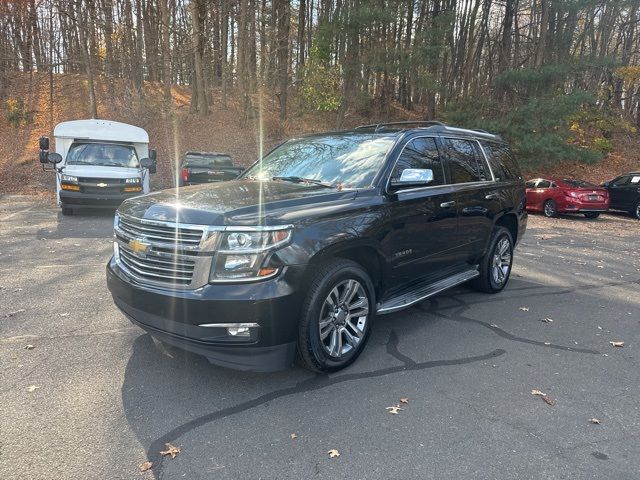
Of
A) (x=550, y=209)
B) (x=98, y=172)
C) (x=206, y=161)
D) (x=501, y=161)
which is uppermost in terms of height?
(x=501, y=161)

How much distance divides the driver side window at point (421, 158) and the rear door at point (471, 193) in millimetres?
250

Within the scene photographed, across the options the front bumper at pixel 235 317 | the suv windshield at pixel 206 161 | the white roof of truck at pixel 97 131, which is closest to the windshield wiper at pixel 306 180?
the front bumper at pixel 235 317

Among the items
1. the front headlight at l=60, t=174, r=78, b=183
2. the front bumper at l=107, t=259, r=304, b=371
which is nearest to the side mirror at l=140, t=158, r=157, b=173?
the front headlight at l=60, t=174, r=78, b=183

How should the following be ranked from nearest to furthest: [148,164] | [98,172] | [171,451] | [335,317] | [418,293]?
1. [171,451]
2. [335,317]
3. [418,293]
4. [98,172]
5. [148,164]

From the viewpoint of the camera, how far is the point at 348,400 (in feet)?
11.4

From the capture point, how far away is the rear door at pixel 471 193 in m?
5.31

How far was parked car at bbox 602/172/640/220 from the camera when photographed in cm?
1653

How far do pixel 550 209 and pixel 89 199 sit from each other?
47.0 ft

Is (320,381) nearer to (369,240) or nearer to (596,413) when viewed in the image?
(369,240)

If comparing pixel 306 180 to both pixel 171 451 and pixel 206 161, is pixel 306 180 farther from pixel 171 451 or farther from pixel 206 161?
pixel 206 161

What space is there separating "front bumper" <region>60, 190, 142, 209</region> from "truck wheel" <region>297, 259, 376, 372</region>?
892cm

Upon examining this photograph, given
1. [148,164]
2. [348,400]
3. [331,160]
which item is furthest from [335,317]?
[148,164]

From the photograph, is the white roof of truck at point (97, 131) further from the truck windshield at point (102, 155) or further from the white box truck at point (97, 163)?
the truck windshield at point (102, 155)

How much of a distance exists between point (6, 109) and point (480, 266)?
2820 cm
